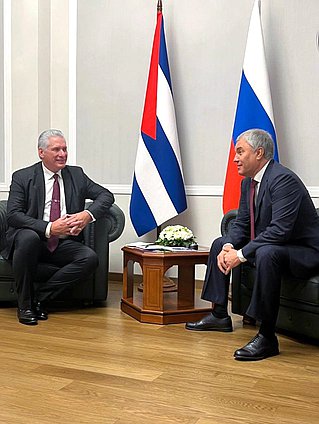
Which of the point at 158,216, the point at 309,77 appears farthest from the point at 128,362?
the point at 309,77

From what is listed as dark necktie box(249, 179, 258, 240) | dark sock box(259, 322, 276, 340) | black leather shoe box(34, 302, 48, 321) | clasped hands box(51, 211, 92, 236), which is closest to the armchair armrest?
dark necktie box(249, 179, 258, 240)

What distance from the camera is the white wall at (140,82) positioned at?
4.56 metres

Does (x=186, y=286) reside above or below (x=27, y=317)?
above

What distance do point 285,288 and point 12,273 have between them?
1755mm

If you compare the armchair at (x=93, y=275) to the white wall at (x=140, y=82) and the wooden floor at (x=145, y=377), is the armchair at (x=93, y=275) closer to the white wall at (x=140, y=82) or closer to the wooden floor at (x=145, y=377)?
the wooden floor at (x=145, y=377)

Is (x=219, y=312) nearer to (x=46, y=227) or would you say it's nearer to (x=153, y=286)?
(x=153, y=286)

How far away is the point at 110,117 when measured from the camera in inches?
205

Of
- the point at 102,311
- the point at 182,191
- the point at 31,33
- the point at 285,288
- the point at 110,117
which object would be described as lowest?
the point at 102,311

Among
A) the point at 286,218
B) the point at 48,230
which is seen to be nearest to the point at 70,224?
the point at 48,230

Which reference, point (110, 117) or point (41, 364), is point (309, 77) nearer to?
point (110, 117)

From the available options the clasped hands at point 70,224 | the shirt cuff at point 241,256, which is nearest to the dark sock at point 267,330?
the shirt cuff at point 241,256

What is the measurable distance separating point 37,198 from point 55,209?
5.3 inches

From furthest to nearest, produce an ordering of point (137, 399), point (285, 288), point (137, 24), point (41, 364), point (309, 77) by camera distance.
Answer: point (137, 24)
point (309, 77)
point (285, 288)
point (41, 364)
point (137, 399)

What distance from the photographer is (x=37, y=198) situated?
13.3ft
